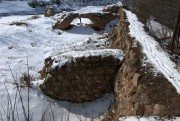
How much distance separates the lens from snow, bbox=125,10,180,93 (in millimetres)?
5164

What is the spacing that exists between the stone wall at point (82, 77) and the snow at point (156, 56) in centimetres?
89

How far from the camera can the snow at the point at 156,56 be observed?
516 cm

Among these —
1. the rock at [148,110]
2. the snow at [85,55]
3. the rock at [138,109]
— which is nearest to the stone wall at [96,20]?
the snow at [85,55]

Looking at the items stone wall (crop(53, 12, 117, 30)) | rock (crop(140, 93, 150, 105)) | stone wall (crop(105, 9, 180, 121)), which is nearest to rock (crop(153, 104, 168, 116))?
stone wall (crop(105, 9, 180, 121))

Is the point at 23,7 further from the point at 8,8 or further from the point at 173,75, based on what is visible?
the point at 173,75

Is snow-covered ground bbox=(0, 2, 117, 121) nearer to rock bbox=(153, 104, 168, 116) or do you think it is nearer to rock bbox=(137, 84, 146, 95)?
rock bbox=(137, 84, 146, 95)

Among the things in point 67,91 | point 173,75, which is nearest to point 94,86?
point 67,91

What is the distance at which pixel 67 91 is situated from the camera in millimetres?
7797

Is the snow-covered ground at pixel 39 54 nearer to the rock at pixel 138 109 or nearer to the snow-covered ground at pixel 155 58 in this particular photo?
the rock at pixel 138 109

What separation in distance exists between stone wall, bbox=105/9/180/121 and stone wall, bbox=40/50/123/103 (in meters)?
0.42

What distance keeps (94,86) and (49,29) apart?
10.9 m

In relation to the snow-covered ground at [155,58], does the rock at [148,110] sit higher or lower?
lower

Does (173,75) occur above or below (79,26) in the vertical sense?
above

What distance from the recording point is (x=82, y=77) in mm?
7691
